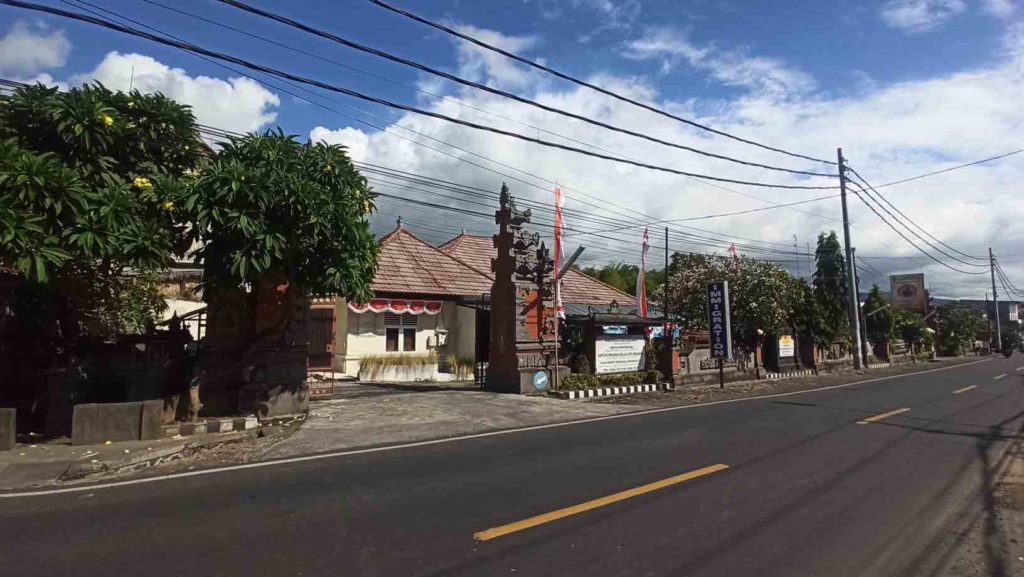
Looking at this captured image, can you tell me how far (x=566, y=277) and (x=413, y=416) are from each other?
17049 mm

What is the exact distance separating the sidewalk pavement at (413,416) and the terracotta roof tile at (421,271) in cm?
536

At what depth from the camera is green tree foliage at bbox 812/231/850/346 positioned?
1430 inches

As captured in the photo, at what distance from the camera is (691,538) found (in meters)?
4.80

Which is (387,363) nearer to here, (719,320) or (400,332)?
(400,332)

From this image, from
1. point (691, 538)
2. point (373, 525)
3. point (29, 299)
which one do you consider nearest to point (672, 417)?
point (691, 538)

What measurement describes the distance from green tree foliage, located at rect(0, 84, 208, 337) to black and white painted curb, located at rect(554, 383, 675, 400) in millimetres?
10360

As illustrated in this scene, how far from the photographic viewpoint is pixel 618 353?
Result: 20062mm

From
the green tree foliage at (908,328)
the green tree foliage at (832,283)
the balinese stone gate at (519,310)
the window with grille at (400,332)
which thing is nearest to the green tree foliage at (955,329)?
the green tree foliage at (908,328)

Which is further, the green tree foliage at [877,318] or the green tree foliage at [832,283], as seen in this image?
the green tree foliage at [877,318]

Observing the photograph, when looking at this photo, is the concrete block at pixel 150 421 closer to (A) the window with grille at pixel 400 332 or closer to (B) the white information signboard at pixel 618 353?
(A) the window with grille at pixel 400 332

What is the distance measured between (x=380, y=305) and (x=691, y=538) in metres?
16.5

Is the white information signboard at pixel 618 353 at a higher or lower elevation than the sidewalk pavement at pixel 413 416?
higher

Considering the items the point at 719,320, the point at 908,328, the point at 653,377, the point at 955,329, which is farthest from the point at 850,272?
the point at 955,329

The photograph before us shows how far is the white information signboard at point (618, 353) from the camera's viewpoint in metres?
19.5
